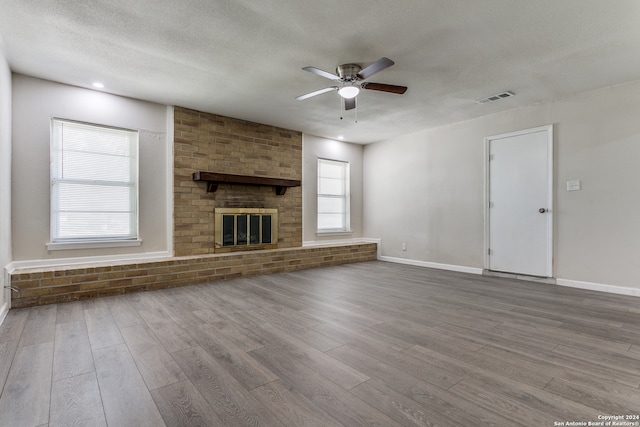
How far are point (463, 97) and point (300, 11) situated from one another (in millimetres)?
2760

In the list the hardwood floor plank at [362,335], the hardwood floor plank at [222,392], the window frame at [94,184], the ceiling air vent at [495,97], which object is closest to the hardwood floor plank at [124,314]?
the hardwood floor plank at [222,392]

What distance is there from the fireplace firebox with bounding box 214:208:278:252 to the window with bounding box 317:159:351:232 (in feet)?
4.08

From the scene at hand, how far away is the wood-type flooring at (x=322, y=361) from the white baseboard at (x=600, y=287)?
0.19 meters

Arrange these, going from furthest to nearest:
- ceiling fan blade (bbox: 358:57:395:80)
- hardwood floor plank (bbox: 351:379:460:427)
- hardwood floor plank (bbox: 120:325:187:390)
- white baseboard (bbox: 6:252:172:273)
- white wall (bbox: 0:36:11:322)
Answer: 1. white baseboard (bbox: 6:252:172:273)
2. white wall (bbox: 0:36:11:322)
3. ceiling fan blade (bbox: 358:57:395:80)
4. hardwood floor plank (bbox: 120:325:187:390)
5. hardwood floor plank (bbox: 351:379:460:427)

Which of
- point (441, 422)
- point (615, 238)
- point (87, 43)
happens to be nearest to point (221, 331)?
point (441, 422)

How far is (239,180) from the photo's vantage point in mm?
5074

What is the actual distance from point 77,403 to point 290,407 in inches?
43.2

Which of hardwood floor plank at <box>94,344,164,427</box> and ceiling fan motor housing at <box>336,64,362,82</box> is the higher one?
ceiling fan motor housing at <box>336,64,362,82</box>

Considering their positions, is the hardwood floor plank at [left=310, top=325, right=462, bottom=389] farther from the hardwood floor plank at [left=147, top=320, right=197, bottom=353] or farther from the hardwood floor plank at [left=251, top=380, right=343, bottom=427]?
the hardwood floor plank at [left=147, top=320, right=197, bottom=353]

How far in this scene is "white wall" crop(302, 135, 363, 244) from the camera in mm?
6316

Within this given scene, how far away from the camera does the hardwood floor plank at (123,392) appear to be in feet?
4.91

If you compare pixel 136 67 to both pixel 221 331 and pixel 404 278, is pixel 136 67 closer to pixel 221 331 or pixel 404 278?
pixel 221 331

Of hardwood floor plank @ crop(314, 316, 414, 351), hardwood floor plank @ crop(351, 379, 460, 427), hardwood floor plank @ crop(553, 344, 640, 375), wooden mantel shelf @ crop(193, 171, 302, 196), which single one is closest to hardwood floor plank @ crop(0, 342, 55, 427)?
hardwood floor plank @ crop(351, 379, 460, 427)

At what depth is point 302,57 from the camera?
3225mm
